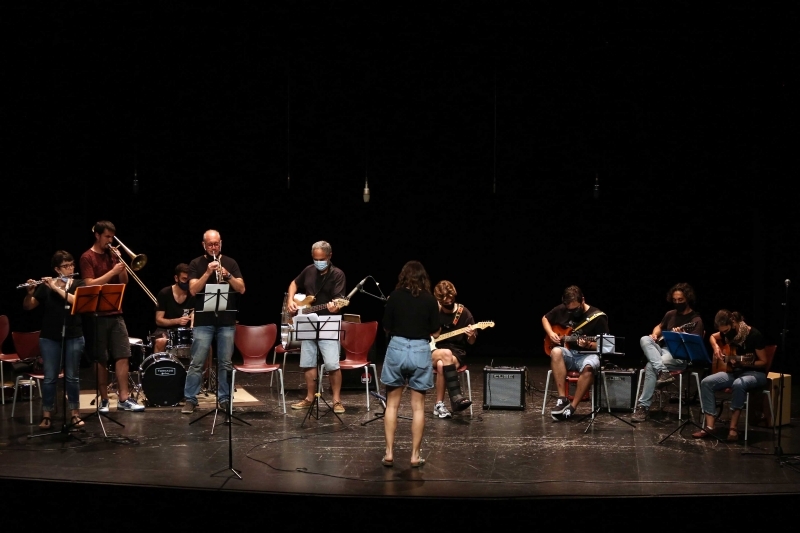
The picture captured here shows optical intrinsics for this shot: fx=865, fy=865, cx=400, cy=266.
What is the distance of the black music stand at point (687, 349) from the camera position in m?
6.96

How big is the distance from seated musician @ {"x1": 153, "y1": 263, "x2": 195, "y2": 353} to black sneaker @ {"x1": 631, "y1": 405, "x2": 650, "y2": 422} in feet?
14.4

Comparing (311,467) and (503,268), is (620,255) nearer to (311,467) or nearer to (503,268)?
(503,268)

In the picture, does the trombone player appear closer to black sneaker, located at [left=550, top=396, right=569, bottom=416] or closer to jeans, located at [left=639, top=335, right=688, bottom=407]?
black sneaker, located at [left=550, top=396, right=569, bottom=416]

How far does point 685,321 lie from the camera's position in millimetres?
8078

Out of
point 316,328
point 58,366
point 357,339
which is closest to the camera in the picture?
point 58,366

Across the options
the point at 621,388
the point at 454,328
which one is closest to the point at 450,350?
the point at 454,328

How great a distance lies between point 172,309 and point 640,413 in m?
4.67

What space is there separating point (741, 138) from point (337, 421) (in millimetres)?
5817

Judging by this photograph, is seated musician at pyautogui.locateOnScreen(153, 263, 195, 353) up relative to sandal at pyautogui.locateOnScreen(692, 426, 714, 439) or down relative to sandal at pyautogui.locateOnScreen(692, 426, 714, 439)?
up

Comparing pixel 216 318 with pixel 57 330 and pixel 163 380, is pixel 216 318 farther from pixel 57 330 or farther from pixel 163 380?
pixel 57 330

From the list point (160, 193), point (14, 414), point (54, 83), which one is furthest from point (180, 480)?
point (160, 193)

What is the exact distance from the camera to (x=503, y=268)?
11.7m

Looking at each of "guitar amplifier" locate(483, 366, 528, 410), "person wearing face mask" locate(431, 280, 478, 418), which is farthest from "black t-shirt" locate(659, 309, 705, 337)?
"person wearing face mask" locate(431, 280, 478, 418)

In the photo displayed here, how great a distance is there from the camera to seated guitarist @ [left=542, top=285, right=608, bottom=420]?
776cm
